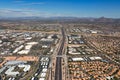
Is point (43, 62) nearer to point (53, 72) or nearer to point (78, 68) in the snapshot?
point (53, 72)

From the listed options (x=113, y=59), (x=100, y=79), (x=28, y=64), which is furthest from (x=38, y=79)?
(x=113, y=59)

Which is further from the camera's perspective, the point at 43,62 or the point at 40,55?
the point at 40,55

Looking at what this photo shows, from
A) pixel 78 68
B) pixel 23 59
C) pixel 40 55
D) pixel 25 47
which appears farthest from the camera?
pixel 25 47

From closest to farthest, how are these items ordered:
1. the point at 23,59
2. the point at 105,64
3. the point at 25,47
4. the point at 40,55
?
the point at 105,64 < the point at 23,59 < the point at 40,55 < the point at 25,47

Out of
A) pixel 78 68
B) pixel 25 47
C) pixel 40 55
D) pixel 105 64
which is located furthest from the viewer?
pixel 25 47

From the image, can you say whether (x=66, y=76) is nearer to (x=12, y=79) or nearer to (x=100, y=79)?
(x=100, y=79)

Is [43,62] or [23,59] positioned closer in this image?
[43,62]

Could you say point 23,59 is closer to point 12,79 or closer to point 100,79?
point 12,79

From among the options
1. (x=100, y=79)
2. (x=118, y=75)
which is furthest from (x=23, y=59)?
(x=118, y=75)

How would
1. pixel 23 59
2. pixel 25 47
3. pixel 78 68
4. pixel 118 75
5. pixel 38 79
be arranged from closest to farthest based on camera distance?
pixel 38 79 < pixel 118 75 < pixel 78 68 < pixel 23 59 < pixel 25 47
